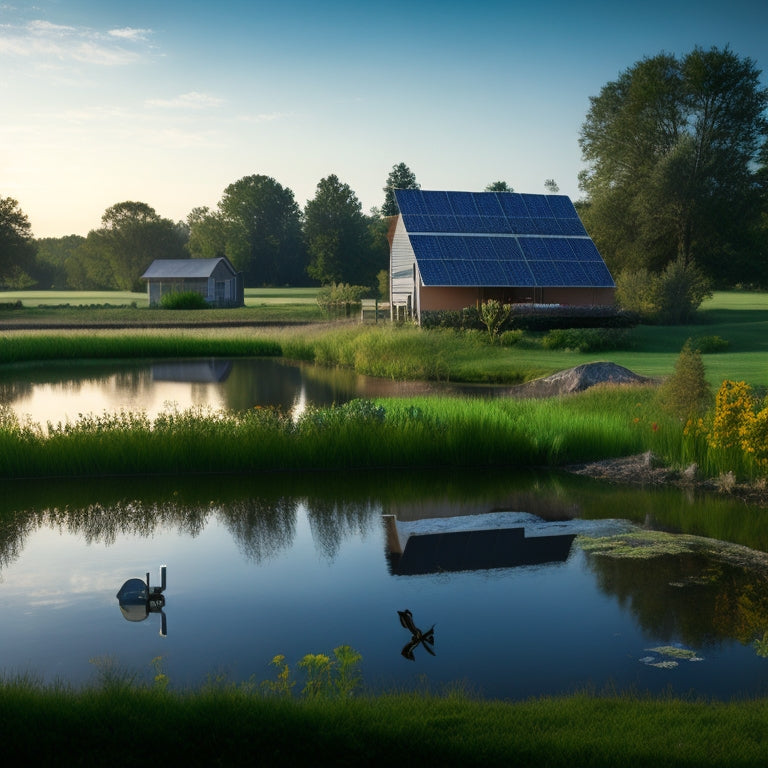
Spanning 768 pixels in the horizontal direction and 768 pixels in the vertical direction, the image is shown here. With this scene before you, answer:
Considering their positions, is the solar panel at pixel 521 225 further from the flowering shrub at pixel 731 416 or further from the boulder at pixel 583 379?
the flowering shrub at pixel 731 416

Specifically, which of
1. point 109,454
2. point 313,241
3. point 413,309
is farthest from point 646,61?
point 109,454

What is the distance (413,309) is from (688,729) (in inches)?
1468

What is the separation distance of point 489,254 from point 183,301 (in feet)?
98.8

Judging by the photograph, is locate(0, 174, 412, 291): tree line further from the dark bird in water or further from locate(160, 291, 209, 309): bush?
the dark bird in water

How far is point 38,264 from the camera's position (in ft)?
401

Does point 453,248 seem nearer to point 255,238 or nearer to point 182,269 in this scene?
point 182,269

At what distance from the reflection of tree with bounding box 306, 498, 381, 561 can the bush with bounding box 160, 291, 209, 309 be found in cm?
5390

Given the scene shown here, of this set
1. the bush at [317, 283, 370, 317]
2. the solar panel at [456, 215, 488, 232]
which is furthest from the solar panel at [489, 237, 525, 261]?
the bush at [317, 283, 370, 317]

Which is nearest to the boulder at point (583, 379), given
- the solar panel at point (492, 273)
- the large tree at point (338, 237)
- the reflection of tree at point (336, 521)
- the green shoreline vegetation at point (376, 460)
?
the green shoreline vegetation at point (376, 460)

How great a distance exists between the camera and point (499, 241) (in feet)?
139

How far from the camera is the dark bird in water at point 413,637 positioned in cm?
740

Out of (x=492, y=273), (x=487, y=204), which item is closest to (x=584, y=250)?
(x=487, y=204)

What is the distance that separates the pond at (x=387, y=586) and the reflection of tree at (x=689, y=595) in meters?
0.03

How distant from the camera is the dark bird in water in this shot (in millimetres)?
7398
